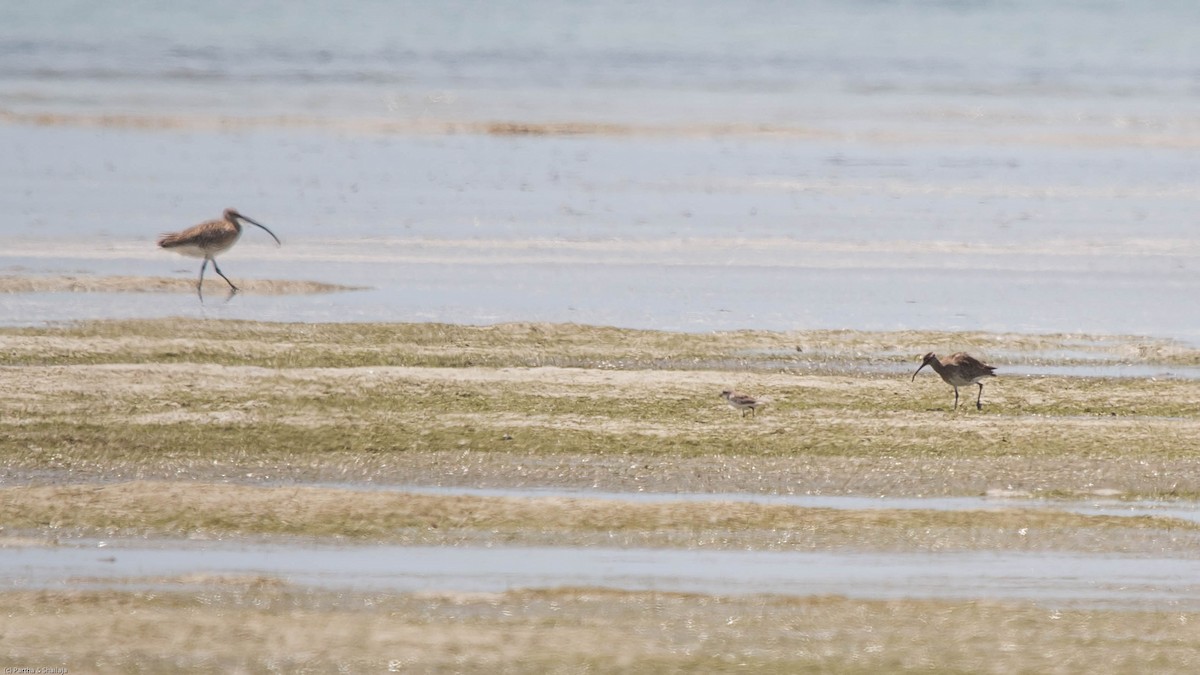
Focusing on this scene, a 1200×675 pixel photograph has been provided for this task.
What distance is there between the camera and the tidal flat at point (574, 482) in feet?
27.6

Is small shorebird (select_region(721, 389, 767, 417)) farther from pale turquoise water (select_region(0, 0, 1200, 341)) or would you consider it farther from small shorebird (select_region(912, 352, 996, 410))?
pale turquoise water (select_region(0, 0, 1200, 341))

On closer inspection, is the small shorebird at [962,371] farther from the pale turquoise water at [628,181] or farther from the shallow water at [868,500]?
the pale turquoise water at [628,181]

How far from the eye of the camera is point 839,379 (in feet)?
47.8

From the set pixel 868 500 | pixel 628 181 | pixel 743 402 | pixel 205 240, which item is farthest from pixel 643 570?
pixel 628 181

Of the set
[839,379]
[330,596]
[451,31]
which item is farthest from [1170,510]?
[451,31]

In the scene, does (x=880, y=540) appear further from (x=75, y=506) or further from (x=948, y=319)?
(x=948, y=319)

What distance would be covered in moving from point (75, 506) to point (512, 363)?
17.8 ft

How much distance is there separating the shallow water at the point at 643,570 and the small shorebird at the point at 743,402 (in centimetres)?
318

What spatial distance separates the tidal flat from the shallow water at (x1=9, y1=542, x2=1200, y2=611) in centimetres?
6

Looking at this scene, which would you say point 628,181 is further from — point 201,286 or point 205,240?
point 201,286

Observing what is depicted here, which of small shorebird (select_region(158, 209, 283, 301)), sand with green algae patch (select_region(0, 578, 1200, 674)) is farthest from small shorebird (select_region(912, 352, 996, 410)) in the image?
small shorebird (select_region(158, 209, 283, 301))

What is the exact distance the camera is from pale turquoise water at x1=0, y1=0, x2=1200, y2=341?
1950cm

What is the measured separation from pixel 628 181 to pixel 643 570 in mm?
21118

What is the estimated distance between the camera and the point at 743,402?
43.2ft
